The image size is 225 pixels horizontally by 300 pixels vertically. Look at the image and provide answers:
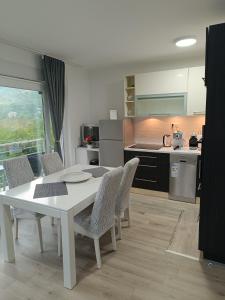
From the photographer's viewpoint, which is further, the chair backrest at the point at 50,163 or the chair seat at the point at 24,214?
the chair backrest at the point at 50,163

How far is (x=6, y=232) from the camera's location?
2.16 m

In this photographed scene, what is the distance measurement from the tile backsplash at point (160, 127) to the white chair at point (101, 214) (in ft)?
7.95

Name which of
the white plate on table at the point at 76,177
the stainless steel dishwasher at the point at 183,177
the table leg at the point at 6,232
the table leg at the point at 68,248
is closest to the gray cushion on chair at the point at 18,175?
the table leg at the point at 6,232

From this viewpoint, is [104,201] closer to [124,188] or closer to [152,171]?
[124,188]

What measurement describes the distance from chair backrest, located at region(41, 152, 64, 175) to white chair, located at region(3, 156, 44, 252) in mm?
238

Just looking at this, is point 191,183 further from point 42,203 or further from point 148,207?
point 42,203

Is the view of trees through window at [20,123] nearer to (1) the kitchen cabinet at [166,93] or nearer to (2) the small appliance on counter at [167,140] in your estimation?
(1) the kitchen cabinet at [166,93]

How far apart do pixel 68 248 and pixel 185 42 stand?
2.98 meters

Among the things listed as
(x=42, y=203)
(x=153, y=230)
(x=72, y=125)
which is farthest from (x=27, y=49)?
(x=153, y=230)

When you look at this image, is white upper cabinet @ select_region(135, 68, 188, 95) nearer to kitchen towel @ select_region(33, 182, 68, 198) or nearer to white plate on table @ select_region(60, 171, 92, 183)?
white plate on table @ select_region(60, 171, 92, 183)

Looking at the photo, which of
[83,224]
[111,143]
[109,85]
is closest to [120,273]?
[83,224]

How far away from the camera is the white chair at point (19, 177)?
237cm

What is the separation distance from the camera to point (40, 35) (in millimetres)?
2752

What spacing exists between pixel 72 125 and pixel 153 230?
2609mm
